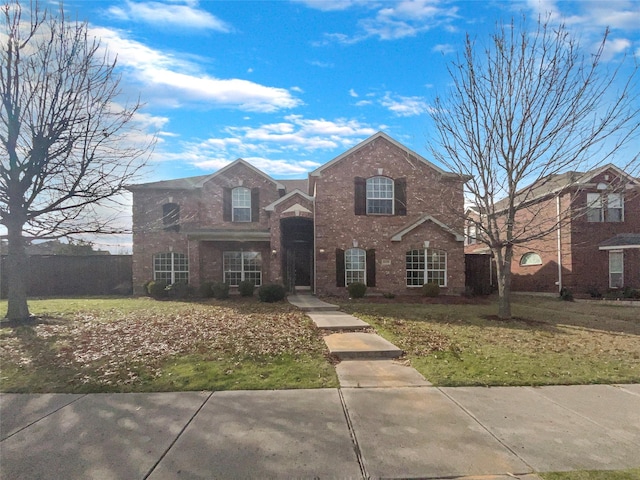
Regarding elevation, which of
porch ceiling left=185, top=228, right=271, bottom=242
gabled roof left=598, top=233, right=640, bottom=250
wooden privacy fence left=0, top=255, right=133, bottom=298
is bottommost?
wooden privacy fence left=0, top=255, right=133, bottom=298

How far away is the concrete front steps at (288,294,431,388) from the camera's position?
565 cm

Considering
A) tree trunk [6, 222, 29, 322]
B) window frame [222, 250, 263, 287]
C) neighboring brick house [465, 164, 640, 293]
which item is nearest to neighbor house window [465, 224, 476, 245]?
neighboring brick house [465, 164, 640, 293]

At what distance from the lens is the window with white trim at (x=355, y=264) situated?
18.1 m

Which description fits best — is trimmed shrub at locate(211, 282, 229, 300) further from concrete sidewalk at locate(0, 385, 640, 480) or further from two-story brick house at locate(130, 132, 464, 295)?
concrete sidewalk at locate(0, 385, 640, 480)

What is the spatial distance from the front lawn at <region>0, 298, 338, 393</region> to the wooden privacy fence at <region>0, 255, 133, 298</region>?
9419mm

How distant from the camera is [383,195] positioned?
1850 cm

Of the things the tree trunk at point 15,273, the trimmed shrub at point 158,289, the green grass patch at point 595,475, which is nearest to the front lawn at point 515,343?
the green grass patch at point 595,475

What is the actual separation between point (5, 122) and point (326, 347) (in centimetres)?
948

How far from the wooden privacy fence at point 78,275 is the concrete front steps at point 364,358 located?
14.9m

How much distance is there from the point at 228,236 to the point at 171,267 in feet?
13.0

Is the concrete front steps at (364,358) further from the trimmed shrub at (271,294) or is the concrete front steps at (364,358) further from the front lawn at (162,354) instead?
the trimmed shrub at (271,294)

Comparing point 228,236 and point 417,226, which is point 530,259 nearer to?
point 417,226

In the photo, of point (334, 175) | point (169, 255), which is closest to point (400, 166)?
point (334, 175)

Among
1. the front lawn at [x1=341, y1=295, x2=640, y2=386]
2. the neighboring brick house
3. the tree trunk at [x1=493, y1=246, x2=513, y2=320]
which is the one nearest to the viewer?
the front lawn at [x1=341, y1=295, x2=640, y2=386]
